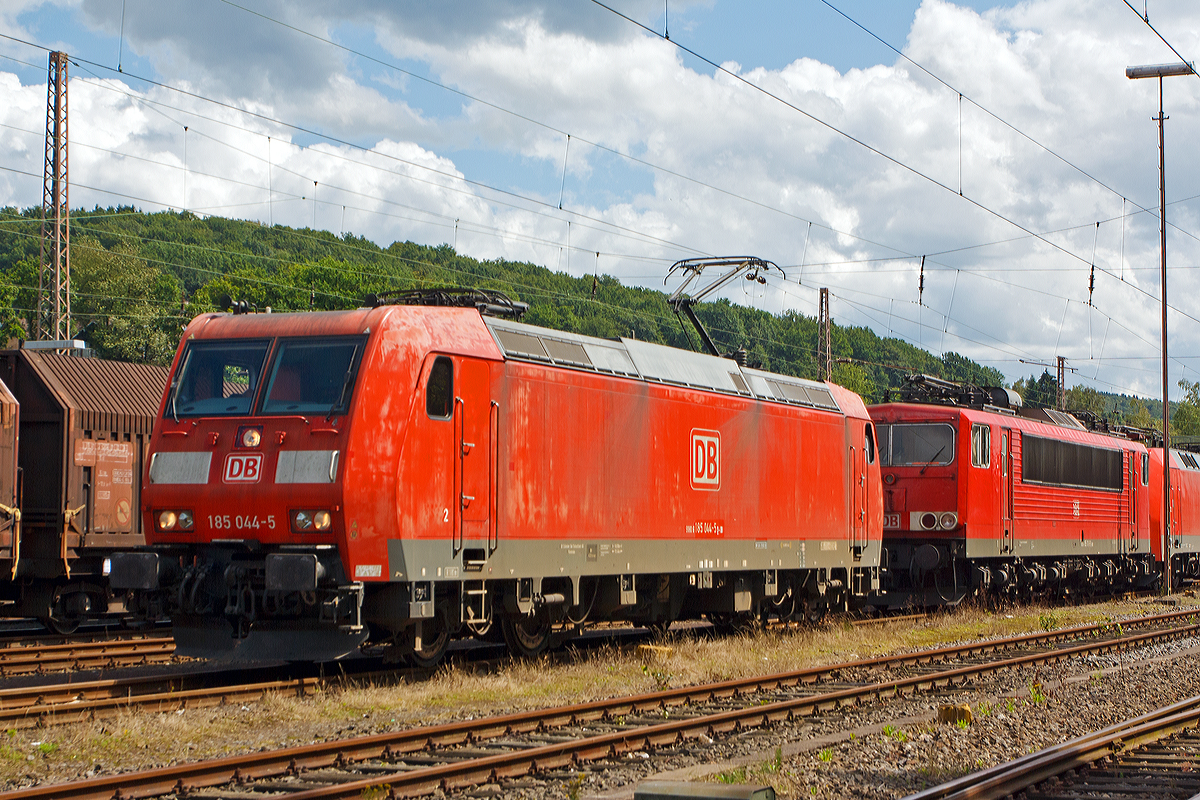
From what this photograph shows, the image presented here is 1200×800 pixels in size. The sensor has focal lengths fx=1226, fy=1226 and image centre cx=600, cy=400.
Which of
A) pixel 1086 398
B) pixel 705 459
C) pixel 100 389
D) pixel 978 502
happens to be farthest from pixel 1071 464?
pixel 1086 398

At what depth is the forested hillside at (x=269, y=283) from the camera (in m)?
59.1

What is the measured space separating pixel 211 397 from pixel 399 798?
589 centimetres

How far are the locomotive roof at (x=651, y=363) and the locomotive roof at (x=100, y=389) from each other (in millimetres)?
6547

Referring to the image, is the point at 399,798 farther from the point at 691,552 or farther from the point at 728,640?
the point at 728,640

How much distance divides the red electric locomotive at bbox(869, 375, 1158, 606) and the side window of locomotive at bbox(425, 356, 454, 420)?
39.4 feet

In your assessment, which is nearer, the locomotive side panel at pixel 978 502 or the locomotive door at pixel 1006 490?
the locomotive side panel at pixel 978 502

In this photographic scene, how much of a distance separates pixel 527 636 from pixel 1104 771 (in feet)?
23.2

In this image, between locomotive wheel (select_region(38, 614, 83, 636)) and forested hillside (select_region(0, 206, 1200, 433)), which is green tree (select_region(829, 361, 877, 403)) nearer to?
forested hillside (select_region(0, 206, 1200, 433))

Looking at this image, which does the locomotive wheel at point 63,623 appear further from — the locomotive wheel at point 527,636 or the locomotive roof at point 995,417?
the locomotive roof at point 995,417

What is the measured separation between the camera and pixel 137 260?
235 feet

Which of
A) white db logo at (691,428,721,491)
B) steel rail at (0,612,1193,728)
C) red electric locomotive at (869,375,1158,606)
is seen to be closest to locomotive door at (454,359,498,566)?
steel rail at (0,612,1193,728)

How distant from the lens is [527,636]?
48.6 feet

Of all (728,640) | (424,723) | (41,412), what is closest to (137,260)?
(41,412)

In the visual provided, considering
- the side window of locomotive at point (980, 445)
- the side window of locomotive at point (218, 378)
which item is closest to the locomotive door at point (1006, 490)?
the side window of locomotive at point (980, 445)
